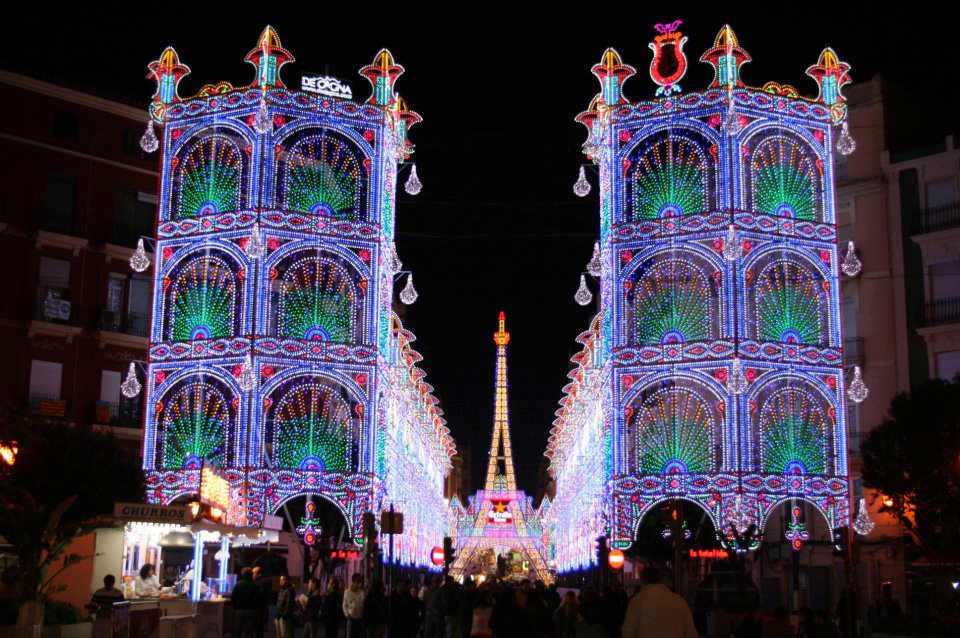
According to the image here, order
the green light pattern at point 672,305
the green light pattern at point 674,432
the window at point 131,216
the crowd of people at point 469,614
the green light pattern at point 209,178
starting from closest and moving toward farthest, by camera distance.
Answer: the crowd of people at point 469,614
the green light pattern at point 674,432
the green light pattern at point 672,305
the green light pattern at point 209,178
the window at point 131,216

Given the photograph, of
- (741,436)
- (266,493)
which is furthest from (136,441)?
(741,436)

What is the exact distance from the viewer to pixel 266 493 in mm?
45656

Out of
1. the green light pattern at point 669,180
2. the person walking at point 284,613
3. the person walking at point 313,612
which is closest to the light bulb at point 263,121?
the green light pattern at point 669,180

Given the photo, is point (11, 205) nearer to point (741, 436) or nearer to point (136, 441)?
point (136, 441)

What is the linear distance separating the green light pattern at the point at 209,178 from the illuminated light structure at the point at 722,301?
14.4 metres

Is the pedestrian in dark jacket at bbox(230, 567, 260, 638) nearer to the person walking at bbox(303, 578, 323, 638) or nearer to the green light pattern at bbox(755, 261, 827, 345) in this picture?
the person walking at bbox(303, 578, 323, 638)

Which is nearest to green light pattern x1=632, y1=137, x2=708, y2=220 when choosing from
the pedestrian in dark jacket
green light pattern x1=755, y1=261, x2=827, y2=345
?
green light pattern x1=755, y1=261, x2=827, y2=345

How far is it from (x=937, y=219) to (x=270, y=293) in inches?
1033

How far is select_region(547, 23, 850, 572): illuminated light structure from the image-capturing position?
4616cm

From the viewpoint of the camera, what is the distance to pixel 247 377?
150 feet

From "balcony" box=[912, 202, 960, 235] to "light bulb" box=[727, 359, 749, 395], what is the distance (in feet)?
35.1

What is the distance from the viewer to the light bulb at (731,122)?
46781mm

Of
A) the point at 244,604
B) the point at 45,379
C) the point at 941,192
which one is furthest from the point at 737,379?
the point at 45,379

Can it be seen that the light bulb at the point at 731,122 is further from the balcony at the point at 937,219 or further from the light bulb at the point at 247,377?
the light bulb at the point at 247,377
